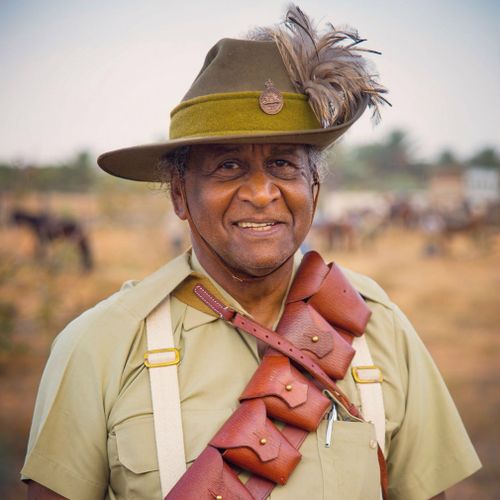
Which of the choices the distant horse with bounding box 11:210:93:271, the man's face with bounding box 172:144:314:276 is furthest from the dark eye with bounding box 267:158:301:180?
the distant horse with bounding box 11:210:93:271

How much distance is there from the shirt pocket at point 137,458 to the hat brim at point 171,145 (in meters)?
0.81

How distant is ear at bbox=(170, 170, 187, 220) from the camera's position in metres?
1.87

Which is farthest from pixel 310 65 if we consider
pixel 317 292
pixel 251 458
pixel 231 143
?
pixel 251 458

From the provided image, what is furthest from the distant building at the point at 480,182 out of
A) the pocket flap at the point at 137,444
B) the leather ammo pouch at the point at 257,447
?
the pocket flap at the point at 137,444

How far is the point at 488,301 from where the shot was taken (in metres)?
12.1

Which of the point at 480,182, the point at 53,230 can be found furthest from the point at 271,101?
the point at 480,182

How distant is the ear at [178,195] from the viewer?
1874 millimetres

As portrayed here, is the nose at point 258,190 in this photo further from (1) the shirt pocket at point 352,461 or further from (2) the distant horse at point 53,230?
(2) the distant horse at point 53,230

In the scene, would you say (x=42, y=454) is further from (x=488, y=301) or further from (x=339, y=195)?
(x=339, y=195)

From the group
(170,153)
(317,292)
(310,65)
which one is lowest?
(317,292)

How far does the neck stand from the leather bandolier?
0.07m

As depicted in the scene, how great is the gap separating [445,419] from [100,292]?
9.64 meters

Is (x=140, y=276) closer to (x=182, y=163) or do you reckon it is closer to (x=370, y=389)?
(x=182, y=163)

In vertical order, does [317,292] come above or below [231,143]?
below
